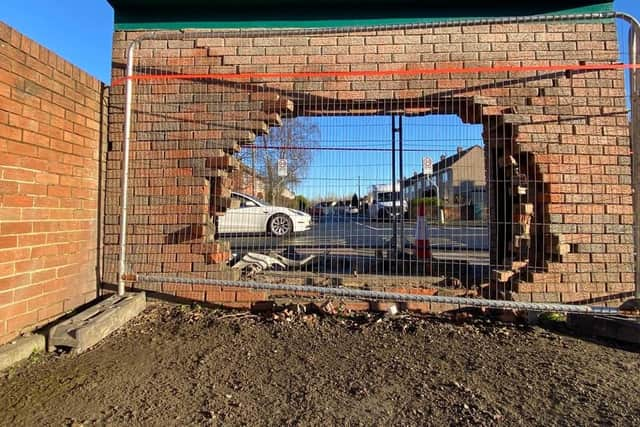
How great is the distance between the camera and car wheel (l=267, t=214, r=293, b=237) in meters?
4.02

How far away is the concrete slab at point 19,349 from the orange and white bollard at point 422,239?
14.1 feet

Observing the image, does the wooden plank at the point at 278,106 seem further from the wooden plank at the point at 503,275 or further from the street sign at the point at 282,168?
the wooden plank at the point at 503,275

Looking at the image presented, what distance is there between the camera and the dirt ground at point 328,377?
82.7 inches

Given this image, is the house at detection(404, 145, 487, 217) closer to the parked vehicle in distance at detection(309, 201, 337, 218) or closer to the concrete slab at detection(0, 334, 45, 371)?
the parked vehicle in distance at detection(309, 201, 337, 218)

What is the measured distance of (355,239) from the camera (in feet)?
13.5

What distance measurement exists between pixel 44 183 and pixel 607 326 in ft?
17.3

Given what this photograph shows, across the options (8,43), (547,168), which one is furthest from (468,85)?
(8,43)

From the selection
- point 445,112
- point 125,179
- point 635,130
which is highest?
point 445,112

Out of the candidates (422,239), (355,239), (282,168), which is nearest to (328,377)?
(355,239)

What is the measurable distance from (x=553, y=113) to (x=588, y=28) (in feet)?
3.49

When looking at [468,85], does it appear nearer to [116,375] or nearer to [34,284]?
[116,375]

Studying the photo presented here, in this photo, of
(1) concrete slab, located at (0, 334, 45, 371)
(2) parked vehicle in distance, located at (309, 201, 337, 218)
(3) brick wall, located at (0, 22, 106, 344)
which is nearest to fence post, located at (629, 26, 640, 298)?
(2) parked vehicle in distance, located at (309, 201, 337, 218)

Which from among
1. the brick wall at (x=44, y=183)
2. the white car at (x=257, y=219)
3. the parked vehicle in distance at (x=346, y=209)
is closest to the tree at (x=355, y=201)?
the parked vehicle in distance at (x=346, y=209)

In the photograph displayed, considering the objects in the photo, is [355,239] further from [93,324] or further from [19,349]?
[19,349]
